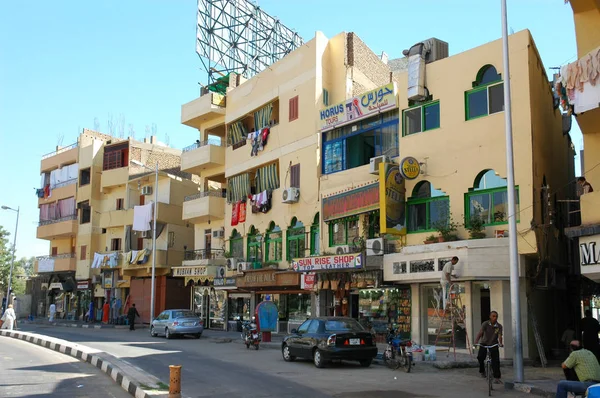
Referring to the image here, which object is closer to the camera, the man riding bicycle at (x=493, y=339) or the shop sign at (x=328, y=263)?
the man riding bicycle at (x=493, y=339)

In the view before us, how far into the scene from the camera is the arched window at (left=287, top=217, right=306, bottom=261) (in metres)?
30.8

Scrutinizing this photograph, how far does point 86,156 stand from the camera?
51656 millimetres

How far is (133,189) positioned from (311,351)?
33.3 meters

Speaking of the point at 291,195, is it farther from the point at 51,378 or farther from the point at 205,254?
the point at 51,378

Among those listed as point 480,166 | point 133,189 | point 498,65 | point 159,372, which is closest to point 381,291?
point 480,166

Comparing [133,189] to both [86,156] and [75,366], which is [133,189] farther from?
[75,366]

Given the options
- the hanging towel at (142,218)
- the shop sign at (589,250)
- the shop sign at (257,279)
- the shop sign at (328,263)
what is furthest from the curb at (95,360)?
the hanging towel at (142,218)

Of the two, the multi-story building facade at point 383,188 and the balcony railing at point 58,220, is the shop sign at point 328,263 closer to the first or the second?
the multi-story building facade at point 383,188

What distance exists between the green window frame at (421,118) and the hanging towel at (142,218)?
77.4 ft

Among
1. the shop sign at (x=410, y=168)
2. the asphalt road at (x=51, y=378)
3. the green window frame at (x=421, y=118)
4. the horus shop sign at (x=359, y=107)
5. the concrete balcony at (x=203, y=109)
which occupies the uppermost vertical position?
the concrete balcony at (x=203, y=109)

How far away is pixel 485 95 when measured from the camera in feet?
70.3

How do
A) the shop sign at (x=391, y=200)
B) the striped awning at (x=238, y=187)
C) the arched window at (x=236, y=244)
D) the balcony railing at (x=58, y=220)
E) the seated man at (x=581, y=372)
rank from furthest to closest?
the balcony railing at (x=58, y=220) < the striped awning at (x=238, y=187) < the arched window at (x=236, y=244) < the shop sign at (x=391, y=200) < the seated man at (x=581, y=372)

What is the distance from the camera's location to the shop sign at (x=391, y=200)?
2312cm

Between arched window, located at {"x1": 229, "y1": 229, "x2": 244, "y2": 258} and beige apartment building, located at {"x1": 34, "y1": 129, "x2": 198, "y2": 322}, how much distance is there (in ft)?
25.4
